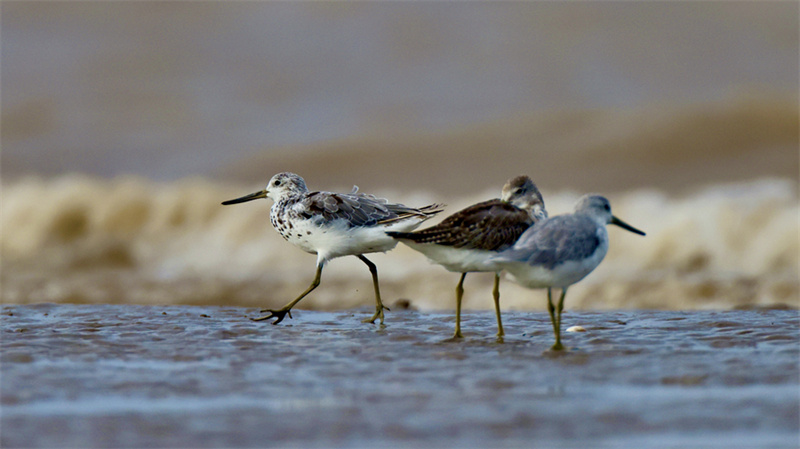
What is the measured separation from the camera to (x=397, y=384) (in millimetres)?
4945

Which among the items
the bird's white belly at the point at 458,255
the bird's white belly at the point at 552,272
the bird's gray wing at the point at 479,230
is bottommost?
the bird's white belly at the point at 552,272

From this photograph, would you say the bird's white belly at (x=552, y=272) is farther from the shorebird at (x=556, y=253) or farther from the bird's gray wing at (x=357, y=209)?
the bird's gray wing at (x=357, y=209)

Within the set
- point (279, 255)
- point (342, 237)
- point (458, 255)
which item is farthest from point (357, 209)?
point (279, 255)

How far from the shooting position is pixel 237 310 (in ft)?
27.7

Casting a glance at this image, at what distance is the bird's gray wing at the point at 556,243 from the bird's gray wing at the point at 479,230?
1.16 ft

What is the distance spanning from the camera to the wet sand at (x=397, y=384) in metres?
4.00

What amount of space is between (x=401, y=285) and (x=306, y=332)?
7157mm

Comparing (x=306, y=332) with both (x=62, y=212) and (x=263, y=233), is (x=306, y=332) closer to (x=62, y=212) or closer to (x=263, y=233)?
(x=263, y=233)

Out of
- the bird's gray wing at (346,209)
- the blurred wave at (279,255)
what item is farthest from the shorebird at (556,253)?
Result: the blurred wave at (279,255)

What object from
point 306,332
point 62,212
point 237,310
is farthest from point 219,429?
point 62,212

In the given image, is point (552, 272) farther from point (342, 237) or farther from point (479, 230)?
point (342, 237)

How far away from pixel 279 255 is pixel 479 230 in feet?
34.3

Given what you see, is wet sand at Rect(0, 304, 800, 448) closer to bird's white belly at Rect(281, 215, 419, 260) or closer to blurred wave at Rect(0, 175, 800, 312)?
bird's white belly at Rect(281, 215, 419, 260)

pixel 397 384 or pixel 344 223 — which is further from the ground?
pixel 344 223
